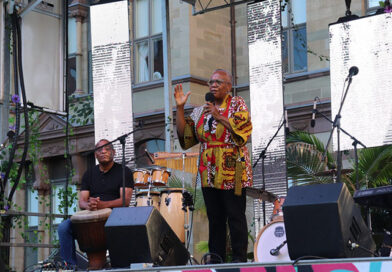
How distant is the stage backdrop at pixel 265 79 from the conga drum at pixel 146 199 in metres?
1.28

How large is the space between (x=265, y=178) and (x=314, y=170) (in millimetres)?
2477

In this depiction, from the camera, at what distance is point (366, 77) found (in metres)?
8.68

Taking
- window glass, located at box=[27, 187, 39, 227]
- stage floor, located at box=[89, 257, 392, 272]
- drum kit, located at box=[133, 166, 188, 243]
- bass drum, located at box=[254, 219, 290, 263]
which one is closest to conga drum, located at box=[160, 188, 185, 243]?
drum kit, located at box=[133, 166, 188, 243]

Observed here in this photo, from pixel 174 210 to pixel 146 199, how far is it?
14.2 inches

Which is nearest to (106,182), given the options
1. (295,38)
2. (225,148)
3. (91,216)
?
(91,216)

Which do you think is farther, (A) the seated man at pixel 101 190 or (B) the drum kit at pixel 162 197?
(B) the drum kit at pixel 162 197

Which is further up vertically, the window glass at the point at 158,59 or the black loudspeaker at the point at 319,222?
the window glass at the point at 158,59

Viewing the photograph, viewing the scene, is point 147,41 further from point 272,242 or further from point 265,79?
point 272,242

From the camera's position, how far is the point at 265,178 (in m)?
9.22

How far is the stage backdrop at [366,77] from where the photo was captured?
8516mm

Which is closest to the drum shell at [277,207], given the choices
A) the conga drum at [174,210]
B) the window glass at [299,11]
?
the conga drum at [174,210]

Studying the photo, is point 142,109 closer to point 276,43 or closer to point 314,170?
point 314,170

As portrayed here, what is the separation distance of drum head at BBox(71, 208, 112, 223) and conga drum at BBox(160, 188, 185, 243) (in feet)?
8.81

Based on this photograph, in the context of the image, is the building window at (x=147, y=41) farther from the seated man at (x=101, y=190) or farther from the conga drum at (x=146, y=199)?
the seated man at (x=101, y=190)
